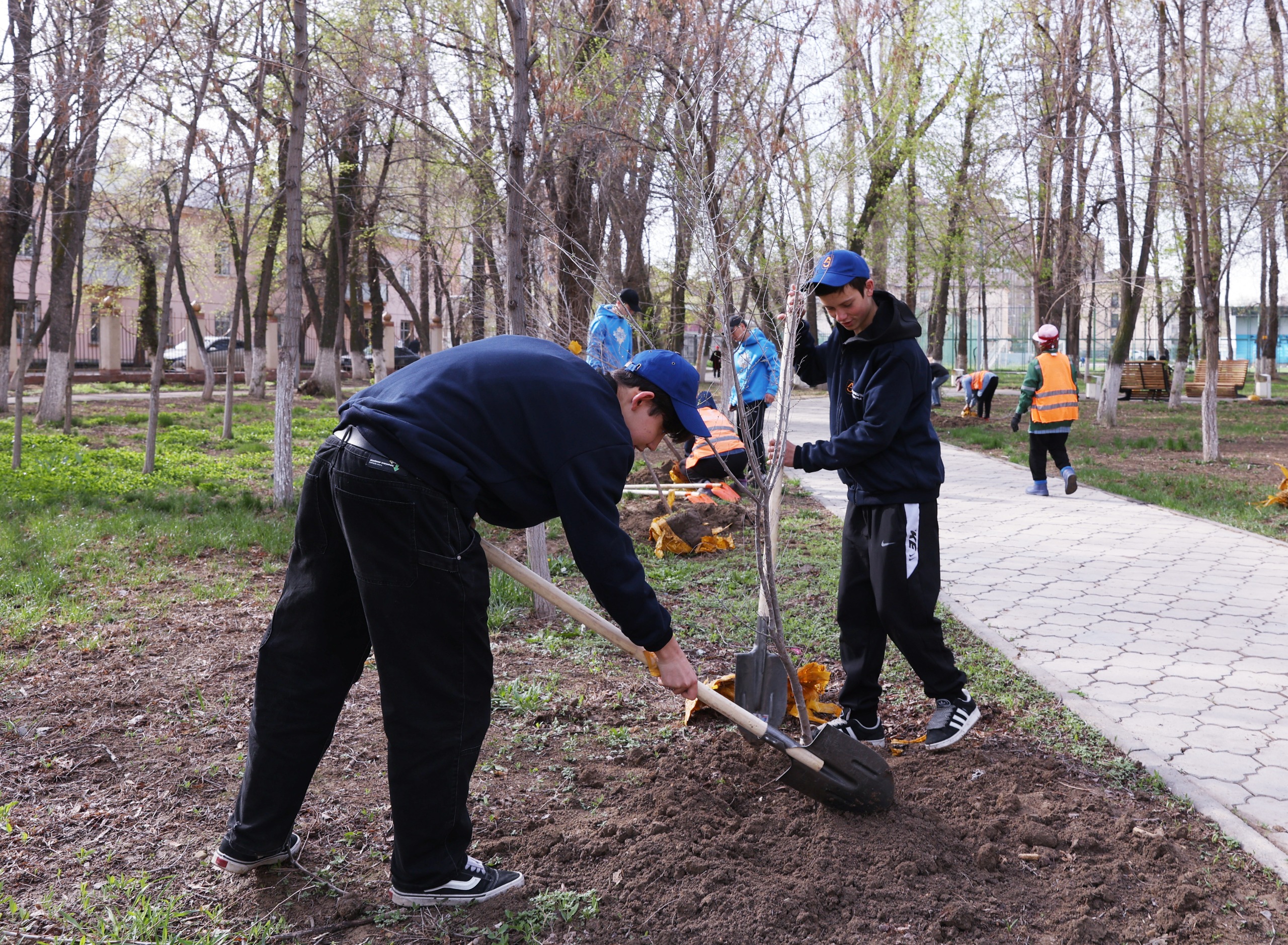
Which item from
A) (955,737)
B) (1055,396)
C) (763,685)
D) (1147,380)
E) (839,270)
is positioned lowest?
(955,737)

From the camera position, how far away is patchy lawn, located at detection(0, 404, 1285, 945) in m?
2.46

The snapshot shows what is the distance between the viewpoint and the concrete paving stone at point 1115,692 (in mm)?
4035

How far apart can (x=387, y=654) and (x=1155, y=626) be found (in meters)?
4.27

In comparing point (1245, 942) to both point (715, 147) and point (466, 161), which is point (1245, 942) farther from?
point (466, 161)

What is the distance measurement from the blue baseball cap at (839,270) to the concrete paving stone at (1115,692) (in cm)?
209

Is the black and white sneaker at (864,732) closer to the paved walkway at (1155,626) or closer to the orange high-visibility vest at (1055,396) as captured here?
the paved walkway at (1155,626)

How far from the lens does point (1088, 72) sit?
13.6 m

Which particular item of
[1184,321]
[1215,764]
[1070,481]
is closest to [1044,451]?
[1070,481]

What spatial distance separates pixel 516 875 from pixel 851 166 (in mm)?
2983

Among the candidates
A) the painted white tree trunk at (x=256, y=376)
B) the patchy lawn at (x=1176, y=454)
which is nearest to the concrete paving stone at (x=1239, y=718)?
the patchy lawn at (x=1176, y=454)

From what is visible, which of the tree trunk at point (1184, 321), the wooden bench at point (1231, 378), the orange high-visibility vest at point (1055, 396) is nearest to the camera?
the orange high-visibility vest at point (1055, 396)

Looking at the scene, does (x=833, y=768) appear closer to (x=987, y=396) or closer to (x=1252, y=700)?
(x=1252, y=700)

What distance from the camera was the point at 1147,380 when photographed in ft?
73.9

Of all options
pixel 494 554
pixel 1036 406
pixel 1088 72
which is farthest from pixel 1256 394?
pixel 494 554
